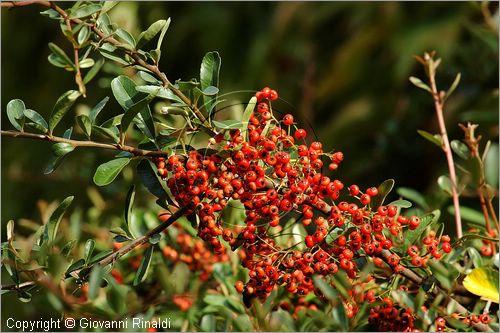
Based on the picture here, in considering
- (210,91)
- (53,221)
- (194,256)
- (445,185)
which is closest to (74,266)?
(53,221)

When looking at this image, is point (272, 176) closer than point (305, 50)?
Yes

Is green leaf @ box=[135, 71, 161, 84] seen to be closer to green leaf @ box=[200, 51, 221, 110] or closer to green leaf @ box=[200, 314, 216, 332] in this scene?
green leaf @ box=[200, 51, 221, 110]

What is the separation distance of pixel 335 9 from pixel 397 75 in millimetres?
532

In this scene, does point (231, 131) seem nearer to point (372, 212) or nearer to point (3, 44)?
point (372, 212)

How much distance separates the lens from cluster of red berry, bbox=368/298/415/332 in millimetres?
902

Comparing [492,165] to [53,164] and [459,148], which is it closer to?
[459,148]

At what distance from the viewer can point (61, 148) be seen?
2.81ft

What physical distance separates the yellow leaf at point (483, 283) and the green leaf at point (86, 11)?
0.62 m

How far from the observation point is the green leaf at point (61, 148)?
85 cm

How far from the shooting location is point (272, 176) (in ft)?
2.89

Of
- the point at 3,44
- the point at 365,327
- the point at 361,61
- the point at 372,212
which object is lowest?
the point at 3,44

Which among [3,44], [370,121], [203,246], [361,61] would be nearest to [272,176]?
[203,246]

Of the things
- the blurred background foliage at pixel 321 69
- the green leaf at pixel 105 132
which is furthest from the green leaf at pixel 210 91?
the blurred background foliage at pixel 321 69

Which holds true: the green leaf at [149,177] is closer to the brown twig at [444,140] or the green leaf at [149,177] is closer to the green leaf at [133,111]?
the green leaf at [133,111]
